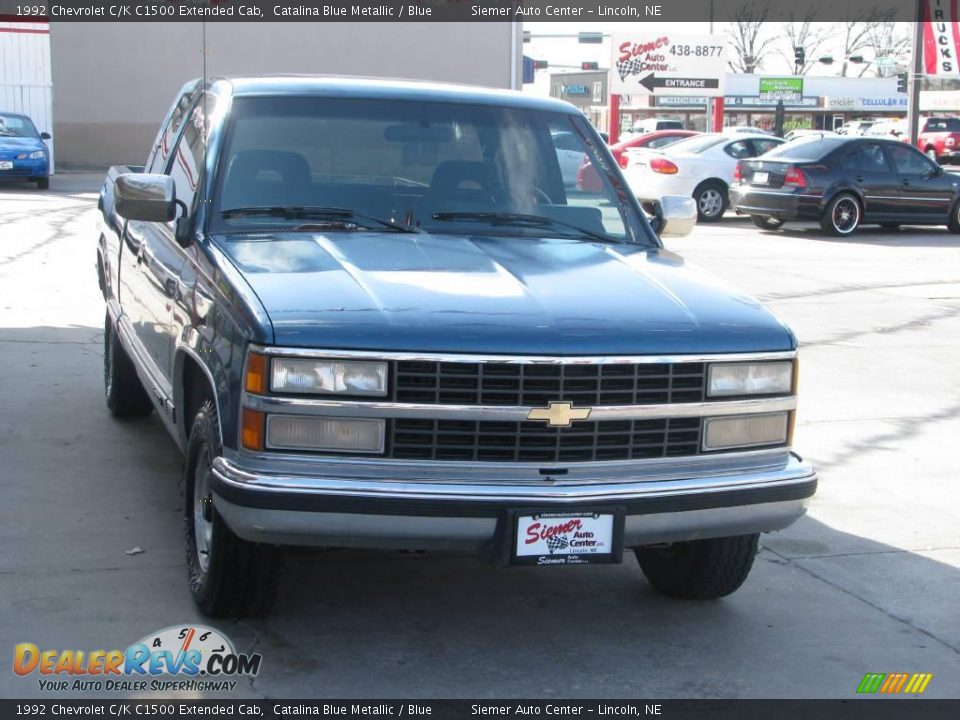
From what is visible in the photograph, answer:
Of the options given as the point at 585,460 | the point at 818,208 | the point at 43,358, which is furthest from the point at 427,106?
the point at 818,208

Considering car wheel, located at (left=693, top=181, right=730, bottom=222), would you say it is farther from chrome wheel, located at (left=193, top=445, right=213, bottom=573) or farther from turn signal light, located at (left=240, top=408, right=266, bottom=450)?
turn signal light, located at (left=240, top=408, right=266, bottom=450)

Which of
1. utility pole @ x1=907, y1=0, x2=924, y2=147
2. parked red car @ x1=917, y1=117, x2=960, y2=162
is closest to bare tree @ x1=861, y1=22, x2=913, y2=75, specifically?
parked red car @ x1=917, y1=117, x2=960, y2=162

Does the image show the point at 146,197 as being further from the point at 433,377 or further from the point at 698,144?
the point at 698,144

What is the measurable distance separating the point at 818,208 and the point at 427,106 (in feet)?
47.9

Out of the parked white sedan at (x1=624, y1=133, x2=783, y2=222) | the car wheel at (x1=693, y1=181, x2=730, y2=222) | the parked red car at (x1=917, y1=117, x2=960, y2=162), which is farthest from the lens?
the parked red car at (x1=917, y1=117, x2=960, y2=162)

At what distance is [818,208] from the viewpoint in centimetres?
1908

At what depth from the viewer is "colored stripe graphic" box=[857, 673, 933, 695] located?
13.6 feet

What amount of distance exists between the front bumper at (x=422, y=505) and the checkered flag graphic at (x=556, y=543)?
99mm

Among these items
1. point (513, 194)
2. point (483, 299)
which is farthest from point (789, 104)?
point (483, 299)

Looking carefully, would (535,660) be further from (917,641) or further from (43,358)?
(43,358)

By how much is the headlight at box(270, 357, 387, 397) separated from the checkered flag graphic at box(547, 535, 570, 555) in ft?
2.19

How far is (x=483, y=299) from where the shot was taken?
4113mm

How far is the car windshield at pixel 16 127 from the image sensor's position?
82.4 feet

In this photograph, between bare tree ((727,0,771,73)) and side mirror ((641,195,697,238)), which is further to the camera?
bare tree ((727,0,771,73))
